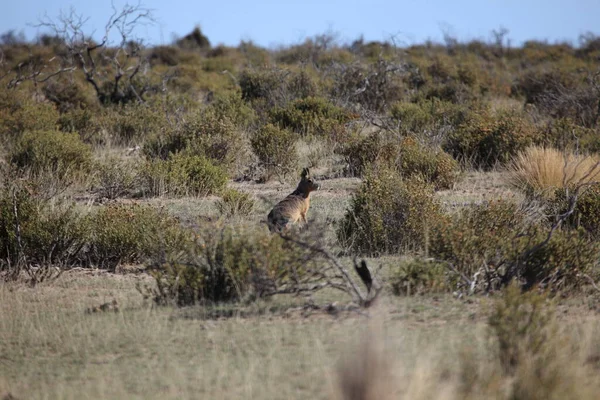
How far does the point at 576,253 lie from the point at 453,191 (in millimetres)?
5829

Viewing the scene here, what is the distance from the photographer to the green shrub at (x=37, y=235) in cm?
939

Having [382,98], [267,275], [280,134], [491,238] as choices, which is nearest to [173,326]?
[267,275]

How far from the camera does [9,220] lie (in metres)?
9.57

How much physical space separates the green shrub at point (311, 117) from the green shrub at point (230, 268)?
983 centimetres

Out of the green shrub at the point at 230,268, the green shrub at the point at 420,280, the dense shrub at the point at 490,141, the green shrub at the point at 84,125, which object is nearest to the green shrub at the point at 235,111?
the green shrub at the point at 84,125

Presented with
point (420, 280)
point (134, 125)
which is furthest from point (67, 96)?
point (420, 280)

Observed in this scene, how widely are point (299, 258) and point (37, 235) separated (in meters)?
3.80

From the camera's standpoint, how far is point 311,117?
18.2 metres

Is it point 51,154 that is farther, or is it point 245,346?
point 51,154

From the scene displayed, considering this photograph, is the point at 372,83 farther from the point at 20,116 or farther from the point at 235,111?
the point at 20,116

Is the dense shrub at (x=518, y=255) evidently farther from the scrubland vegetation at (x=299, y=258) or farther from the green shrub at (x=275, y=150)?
the green shrub at (x=275, y=150)

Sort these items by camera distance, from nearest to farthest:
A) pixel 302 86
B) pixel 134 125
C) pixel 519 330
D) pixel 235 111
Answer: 1. pixel 519 330
2. pixel 134 125
3. pixel 235 111
4. pixel 302 86

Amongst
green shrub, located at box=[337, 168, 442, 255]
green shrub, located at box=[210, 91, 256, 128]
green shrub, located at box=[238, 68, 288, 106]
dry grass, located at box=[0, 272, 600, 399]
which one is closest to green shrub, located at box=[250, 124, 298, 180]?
green shrub, located at box=[210, 91, 256, 128]

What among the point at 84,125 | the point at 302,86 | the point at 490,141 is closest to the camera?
the point at 490,141
